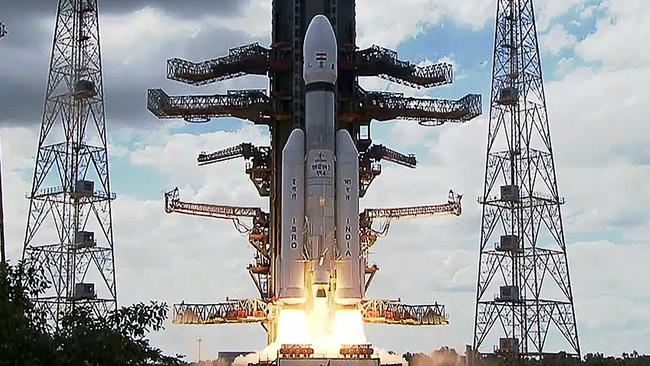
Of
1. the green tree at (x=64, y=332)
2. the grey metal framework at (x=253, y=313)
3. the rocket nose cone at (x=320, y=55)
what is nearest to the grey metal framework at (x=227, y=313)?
the grey metal framework at (x=253, y=313)

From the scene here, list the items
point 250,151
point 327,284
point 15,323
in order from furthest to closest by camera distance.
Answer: point 250,151
point 327,284
point 15,323

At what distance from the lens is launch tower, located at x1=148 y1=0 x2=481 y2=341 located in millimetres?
55312

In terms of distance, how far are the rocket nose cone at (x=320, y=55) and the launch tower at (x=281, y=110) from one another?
588 cm

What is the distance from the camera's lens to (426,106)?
188ft

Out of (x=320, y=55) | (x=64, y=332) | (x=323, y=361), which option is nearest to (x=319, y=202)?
(x=320, y=55)

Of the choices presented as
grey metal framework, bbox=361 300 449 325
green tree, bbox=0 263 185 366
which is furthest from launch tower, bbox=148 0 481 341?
green tree, bbox=0 263 185 366

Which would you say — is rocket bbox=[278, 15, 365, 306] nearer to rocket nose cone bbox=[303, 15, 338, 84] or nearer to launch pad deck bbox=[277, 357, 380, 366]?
rocket nose cone bbox=[303, 15, 338, 84]

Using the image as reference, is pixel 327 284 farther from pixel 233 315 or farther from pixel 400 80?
pixel 400 80

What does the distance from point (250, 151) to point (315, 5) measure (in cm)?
769

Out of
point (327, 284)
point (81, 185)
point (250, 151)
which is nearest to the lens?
point (327, 284)

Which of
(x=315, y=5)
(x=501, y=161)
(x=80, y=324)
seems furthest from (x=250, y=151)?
(x=80, y=324)

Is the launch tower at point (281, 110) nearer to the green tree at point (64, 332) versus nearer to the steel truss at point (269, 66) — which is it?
the steel truss at point (269, 66)

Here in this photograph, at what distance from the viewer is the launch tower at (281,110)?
55312 millimetres

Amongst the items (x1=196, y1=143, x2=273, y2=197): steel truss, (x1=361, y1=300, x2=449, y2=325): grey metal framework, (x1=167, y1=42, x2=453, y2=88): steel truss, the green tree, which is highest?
(x1=167, y1=42, x2=453, y2=88): steel truss
